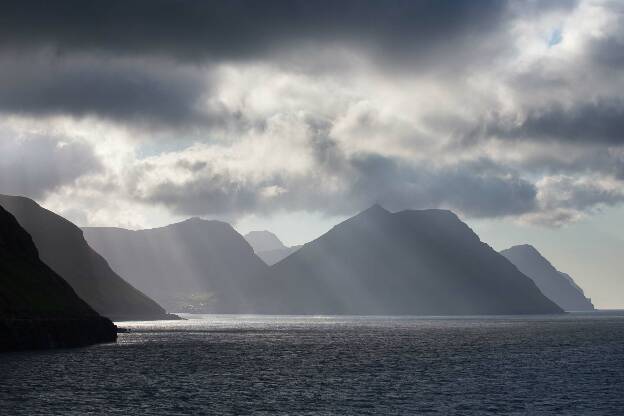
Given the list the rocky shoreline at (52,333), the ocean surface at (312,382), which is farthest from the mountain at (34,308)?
the ocean surface at (312,382)

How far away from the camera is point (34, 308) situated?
6068 inches

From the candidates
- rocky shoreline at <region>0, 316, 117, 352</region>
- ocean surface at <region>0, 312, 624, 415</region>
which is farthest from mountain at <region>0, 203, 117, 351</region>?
ocean surface at <region>0, 312, 624, 415</region>

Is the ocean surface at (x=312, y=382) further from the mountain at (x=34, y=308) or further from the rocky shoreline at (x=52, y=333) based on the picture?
the mountain at (x=34, y=308)

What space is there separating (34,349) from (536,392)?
339 ft

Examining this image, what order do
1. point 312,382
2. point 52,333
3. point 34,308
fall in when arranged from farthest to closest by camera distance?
point 34,308, point 52,333, point 312,382

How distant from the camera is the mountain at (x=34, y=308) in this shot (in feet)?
463

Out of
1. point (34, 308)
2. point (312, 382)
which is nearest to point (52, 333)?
point (34, 308)

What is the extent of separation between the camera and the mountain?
463ft

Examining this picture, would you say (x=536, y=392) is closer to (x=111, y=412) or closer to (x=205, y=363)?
(x=111, y=412)

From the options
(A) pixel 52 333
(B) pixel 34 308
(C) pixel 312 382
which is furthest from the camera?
(B) pixel 34 308

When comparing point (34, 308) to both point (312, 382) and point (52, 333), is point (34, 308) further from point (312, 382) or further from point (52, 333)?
point (312, 382)

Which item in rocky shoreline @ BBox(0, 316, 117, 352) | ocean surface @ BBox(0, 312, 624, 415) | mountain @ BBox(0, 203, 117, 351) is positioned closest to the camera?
ocean surface @ BBox(0, 312, 624, 415)

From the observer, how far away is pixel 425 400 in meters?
77.6

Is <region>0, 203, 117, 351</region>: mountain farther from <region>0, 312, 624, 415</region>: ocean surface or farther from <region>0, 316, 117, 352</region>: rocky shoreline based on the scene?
<region>0, 312, 624, 415</region>: ocean surface
